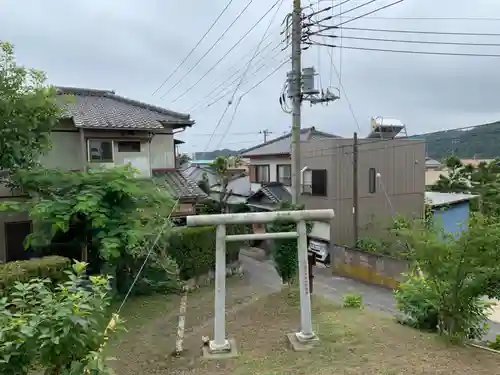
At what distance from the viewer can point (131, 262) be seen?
11.0m

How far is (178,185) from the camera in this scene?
15.2 m

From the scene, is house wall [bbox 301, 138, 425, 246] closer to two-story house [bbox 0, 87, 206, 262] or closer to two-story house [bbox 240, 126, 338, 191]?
two-story house [bbox 240, 126, 338, 191]

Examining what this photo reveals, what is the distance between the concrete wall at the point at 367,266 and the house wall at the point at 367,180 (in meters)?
1.78

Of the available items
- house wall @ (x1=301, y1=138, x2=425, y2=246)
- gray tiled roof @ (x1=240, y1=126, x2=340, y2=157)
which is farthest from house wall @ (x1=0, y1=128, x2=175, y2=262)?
gray tiled roof @ (x1=240, y1=126, x2=340, y2=157)

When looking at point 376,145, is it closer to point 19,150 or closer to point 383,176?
point 383,176

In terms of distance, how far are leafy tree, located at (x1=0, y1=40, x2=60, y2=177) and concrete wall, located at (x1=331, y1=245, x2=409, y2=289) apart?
40.8 ft

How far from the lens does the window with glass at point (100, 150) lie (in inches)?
535

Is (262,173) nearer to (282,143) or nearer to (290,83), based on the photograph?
(282,143)

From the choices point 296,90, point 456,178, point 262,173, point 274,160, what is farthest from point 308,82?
point 456,178

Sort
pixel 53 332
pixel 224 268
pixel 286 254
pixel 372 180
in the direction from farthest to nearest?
1. pixel 372 180
2. pixel 286 254
3. pixel 224 268
4. pixel 53 332

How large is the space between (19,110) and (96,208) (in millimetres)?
2856

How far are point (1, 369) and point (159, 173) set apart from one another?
44.4 feet

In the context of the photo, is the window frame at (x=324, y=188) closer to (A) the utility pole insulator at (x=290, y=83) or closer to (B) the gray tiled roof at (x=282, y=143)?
A: (B) the gray tiled roof at (x=282, y=143)

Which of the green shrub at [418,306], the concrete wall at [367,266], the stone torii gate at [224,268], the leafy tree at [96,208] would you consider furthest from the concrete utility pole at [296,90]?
the stone torii gate at [224,268]
